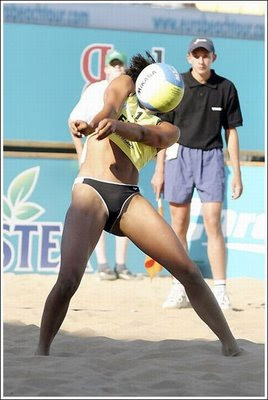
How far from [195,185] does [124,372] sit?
2.99 meters

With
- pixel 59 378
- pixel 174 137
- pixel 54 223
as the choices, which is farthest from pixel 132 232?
pixel 54 223

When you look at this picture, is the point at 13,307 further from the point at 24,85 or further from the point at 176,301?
the point at 24,85

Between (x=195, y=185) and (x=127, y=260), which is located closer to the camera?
(x=195, y=185)

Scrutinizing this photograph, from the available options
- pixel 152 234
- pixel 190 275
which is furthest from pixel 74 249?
pixel 190 275

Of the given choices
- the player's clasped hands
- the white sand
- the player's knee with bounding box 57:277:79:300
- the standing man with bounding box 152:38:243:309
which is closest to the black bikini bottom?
the player's knee with bounding box 57:277:79:300

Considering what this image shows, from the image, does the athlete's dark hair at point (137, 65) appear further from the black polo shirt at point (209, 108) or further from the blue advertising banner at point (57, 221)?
the blue advertising banner at point (57, 221)

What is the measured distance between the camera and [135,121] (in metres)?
5.00

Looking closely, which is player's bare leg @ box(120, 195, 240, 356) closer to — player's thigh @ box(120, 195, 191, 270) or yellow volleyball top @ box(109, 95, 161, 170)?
player's thigh @ box(120, 195, 191, 270)

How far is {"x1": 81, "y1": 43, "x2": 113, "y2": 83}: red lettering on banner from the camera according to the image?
9734 millimetres

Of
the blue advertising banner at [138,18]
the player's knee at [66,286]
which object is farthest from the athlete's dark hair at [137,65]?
the blue advertising banner at [138,18]

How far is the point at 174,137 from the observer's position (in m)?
4.96

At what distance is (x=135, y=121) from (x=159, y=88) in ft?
1.09

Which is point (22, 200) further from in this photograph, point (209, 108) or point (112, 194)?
point (112, 194)

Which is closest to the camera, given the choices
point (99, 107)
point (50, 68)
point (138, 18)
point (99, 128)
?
point (99, 128)
